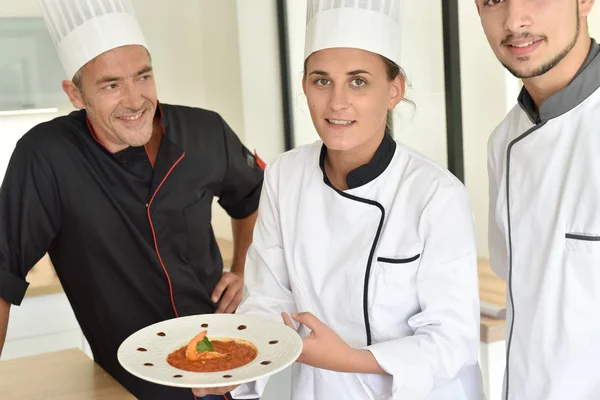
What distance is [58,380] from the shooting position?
1.52 metres

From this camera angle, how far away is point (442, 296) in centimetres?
128

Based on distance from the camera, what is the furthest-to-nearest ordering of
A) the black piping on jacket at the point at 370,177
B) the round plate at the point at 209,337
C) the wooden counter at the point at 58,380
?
1. the wooden counter at the point at 58,380
2. the black piping on jacket at the point at 370,177
3. the round plate at the point at 209,337

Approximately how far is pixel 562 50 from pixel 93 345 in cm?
130

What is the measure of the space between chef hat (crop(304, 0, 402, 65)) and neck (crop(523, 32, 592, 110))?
29cm

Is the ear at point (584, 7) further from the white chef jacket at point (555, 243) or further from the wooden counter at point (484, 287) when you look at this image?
the wooden counter at point (484, 287)

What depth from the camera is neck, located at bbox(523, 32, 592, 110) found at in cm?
125

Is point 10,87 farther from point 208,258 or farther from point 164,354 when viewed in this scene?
point 164,354

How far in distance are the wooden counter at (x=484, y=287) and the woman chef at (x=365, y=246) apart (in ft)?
2.28

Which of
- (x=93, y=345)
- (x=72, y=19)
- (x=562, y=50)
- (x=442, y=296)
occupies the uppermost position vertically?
(x=72, y=19)

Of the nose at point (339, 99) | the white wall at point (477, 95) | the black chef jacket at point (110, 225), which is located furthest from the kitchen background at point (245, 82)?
the nose at point (339, 99)

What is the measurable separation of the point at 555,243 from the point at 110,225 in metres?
1.03

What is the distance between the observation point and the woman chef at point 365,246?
4.19ft

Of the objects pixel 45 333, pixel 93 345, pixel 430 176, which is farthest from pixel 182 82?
pixel 430 176

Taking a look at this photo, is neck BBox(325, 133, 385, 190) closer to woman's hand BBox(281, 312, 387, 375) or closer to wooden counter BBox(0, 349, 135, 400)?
woman's hand BBox(281, 312, 387, 375)
